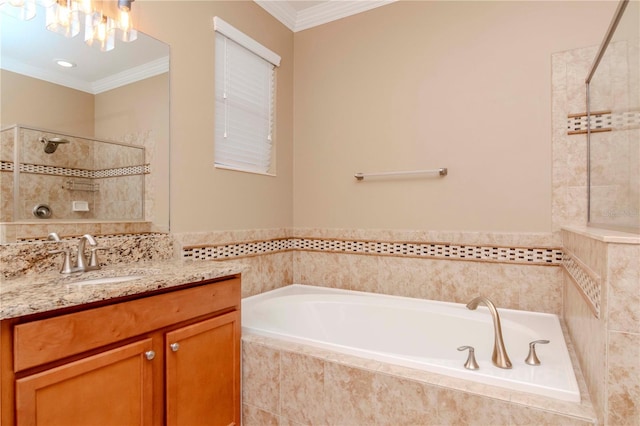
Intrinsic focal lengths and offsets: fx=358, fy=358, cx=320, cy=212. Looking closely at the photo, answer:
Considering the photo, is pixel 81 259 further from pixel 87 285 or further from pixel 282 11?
pixel 282 11

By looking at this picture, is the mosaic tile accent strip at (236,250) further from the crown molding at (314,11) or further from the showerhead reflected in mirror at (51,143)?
the crown molding at (314,11)

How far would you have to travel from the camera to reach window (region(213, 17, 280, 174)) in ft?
7.43

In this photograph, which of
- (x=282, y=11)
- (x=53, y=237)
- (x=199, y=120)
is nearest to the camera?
(x=53, y=237)

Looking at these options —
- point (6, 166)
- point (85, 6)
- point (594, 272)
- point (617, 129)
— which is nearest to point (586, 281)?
point (594, 272)

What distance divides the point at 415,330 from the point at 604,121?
1462mm

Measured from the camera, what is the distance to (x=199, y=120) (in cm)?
211

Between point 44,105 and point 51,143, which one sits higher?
point 44,105

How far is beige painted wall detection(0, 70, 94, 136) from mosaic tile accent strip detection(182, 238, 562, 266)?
81 centimetres

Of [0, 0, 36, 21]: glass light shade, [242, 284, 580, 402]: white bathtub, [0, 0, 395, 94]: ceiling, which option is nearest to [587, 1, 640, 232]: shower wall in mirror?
[242, 284, 580, 402]: white bathtub

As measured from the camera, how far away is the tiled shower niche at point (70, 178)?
140 centimetres

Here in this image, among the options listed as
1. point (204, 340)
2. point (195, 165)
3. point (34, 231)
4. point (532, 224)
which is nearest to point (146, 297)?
point (204, 340)

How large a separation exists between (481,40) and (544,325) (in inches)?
67.1

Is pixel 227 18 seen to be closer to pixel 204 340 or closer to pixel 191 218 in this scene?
pixel 191 218

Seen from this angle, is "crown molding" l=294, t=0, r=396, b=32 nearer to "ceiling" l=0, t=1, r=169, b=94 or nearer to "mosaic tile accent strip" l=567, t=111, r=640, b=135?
"ceiling" l=0, t=1, r=169, b=94
